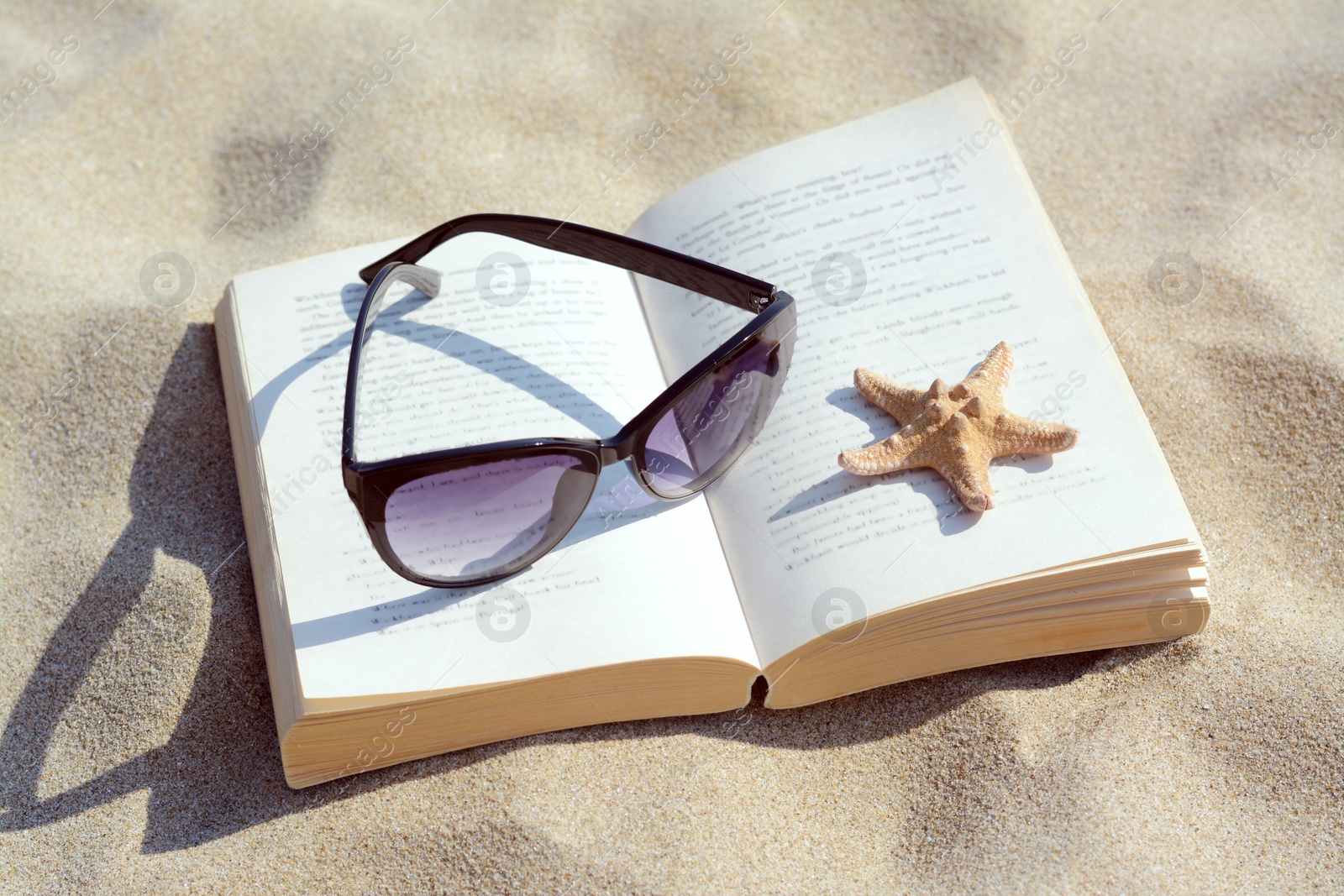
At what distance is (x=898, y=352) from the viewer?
6.00ft

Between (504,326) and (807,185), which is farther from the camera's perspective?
(807,185)

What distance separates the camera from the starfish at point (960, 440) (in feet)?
5.32

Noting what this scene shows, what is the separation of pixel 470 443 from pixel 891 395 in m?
0.80

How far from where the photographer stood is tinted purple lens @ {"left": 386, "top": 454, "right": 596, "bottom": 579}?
1.52 m

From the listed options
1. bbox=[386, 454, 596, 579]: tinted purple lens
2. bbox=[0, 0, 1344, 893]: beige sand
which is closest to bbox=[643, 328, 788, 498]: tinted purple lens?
bbox=[386, 454, 596, 579]: tinted purple lens

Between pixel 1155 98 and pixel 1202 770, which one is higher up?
pixel 1155 98

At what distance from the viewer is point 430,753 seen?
1587 millimetres

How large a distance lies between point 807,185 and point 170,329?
147cm

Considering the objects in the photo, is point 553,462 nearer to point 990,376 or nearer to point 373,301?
point 373,301

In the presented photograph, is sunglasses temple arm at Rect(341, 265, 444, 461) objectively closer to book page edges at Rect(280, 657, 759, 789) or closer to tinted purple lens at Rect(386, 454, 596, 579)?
tinted purple lens at Rect(386, 454, 596, 579)

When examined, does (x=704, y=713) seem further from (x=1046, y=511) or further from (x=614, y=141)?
(x=614, y=141)

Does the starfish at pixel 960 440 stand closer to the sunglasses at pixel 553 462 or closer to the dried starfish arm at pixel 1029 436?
the dried starfish arm at pixel 1029 436

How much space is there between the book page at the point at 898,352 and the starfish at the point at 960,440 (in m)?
0.04

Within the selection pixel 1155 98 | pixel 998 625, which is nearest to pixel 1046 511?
pixel 998 625
